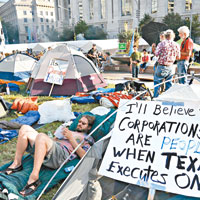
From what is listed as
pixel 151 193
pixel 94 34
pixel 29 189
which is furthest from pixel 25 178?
pixel 94 34

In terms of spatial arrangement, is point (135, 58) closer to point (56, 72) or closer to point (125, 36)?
point (56, 72)

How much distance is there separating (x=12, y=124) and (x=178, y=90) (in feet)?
10.7

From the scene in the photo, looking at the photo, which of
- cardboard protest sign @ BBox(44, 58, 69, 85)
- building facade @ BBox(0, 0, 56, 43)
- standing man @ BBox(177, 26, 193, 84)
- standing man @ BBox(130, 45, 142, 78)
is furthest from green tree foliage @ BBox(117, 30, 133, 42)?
building facade @ BBox(0, 0, 56, 43)

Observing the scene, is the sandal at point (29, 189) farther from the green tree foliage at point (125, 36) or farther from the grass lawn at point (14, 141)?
the green tree foliage at point (125, 36)

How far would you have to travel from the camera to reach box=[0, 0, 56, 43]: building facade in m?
68.5

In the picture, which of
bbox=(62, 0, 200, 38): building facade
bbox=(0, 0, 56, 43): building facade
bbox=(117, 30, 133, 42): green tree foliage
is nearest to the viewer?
bbox=(117, 30, 133, 42): green tree foliage

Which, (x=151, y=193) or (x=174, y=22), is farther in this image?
(x=174, y=22)

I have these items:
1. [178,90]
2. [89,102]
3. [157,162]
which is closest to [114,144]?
[157,162]

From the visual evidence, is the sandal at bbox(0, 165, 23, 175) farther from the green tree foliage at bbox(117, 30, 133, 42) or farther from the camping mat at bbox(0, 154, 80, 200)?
the green tree foliage at bbox(117, 30, 133, 42)

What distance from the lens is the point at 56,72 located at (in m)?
6.91

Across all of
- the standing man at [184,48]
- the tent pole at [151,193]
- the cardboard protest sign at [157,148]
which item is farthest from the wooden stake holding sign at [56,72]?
the tent pole at [151,193]

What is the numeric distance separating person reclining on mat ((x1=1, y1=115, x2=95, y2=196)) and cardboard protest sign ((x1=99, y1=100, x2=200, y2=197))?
52cm

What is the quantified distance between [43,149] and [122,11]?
152ft

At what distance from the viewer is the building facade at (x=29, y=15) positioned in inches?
2697
